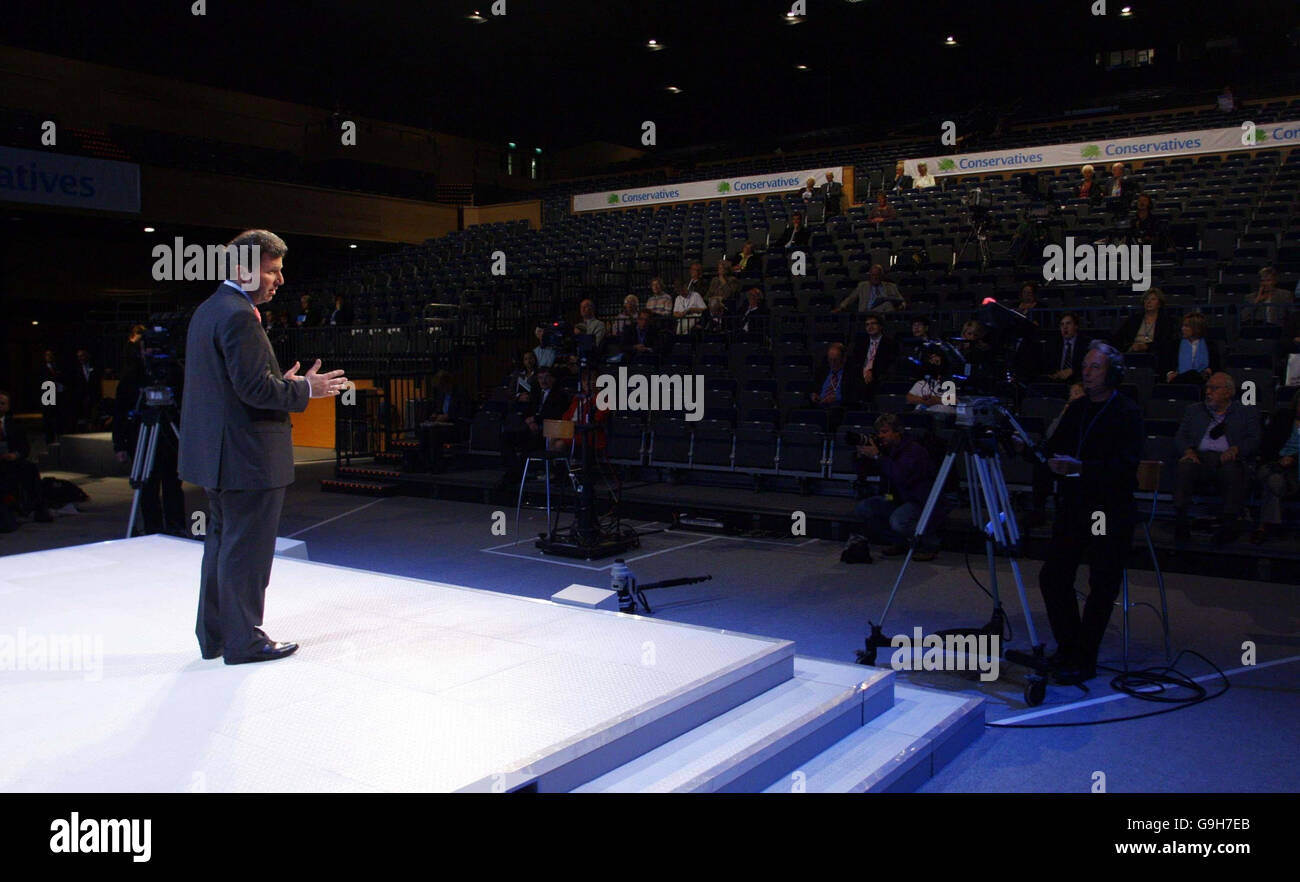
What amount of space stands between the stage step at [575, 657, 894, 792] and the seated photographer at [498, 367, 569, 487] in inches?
203

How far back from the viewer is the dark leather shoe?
344 centimetres

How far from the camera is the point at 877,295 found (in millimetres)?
10297

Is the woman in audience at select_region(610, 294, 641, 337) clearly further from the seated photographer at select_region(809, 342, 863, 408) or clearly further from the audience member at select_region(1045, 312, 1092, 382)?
the audience member at select_region(1045, 312, 1092, 382)

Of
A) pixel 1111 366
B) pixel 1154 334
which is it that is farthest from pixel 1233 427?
pixel 1111 366

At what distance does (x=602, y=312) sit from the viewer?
1432 cm

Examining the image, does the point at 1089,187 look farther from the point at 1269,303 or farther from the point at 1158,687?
the point at 1158,687

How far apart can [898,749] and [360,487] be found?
8.80 m

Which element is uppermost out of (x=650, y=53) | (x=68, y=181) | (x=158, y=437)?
(x=650, y=53)

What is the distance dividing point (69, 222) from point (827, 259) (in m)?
14.0

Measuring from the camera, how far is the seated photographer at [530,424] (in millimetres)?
8961

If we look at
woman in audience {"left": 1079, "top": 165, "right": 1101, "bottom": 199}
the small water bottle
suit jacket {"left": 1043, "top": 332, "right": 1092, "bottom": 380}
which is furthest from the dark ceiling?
the small water bottle

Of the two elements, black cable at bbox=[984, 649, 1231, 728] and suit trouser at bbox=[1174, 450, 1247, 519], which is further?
suit trouser at bbox=[1174, 450, 1247, 519]

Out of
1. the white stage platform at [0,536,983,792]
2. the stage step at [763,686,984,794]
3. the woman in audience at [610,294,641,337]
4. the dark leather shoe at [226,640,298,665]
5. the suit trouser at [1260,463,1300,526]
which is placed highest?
the woman in audience at [610,294,641,337]
